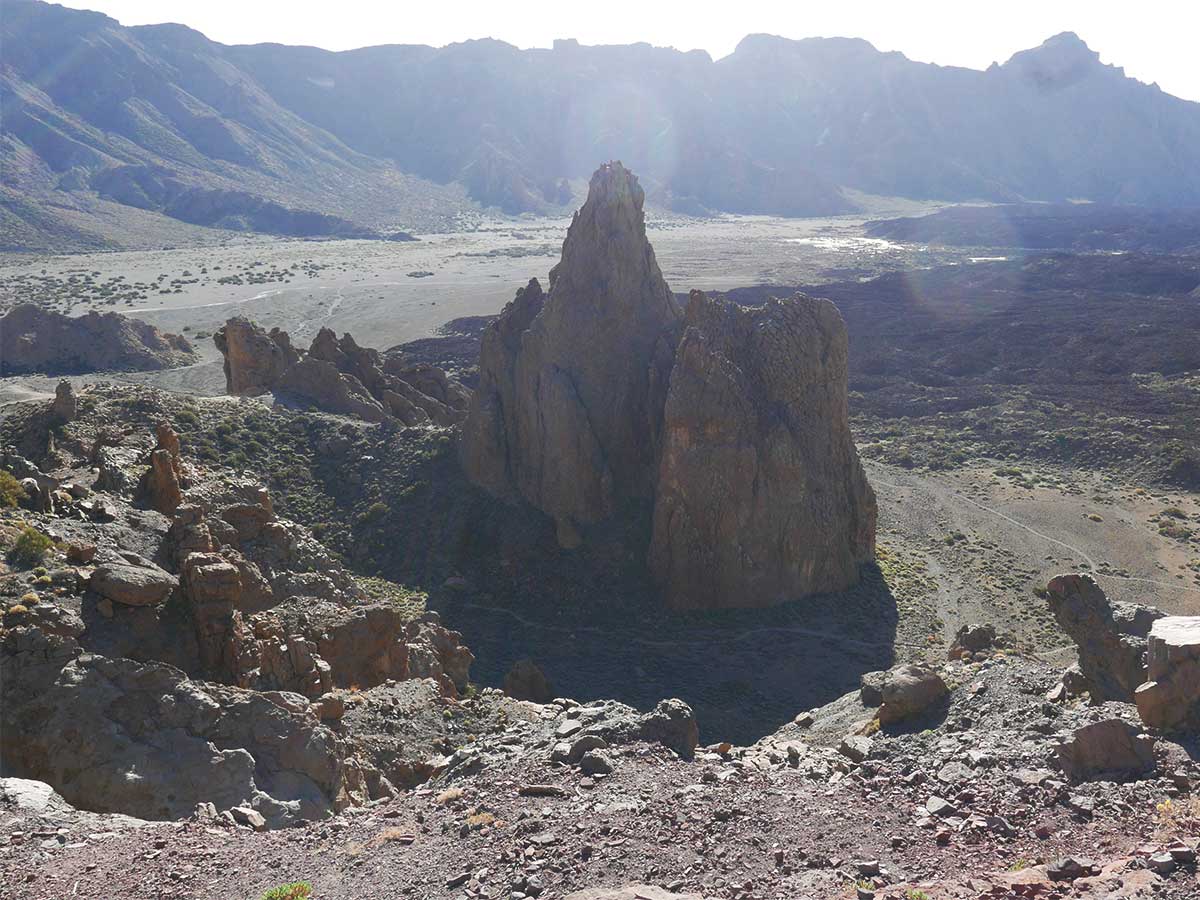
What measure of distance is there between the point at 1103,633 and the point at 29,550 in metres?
21.2

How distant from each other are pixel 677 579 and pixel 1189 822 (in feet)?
92.3

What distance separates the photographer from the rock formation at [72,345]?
Answer: 80375 millimetres

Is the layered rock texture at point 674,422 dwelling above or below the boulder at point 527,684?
above

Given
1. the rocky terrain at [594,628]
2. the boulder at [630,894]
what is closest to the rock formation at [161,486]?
the rocky terrain at [594,628]

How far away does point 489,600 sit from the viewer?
40156 mm

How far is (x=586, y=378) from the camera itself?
44531 mm

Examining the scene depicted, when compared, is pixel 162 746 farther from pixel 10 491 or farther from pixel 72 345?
pixel 72 345


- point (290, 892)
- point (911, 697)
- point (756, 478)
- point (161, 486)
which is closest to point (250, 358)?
point (161, 486)

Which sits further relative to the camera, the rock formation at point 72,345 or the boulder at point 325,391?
the rock formation at point 72,345

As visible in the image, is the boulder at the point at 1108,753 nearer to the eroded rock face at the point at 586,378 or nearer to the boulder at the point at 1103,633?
the boulder at the point at 1103,633

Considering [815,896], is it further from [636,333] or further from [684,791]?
[636,333]

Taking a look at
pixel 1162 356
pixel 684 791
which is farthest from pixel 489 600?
pixel 1162 356

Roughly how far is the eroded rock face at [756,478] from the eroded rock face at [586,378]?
3.62m

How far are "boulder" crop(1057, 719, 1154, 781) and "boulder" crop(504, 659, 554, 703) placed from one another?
19.1 m
